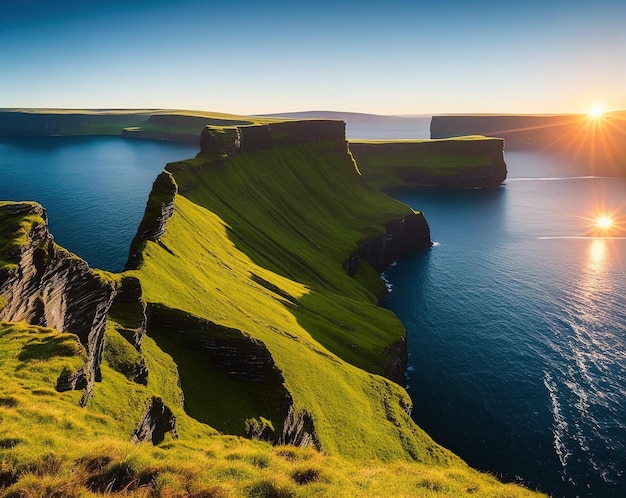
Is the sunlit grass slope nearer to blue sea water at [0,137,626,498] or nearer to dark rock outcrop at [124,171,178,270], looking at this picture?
dark rock outcrop at [124,171,178,270]

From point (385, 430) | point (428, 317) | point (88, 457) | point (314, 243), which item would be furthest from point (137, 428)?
point (314, 243)

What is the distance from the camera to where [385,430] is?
66.4 metres

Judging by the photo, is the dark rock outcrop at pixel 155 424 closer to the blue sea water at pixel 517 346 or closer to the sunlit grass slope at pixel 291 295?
the sunlit grass slope at pixel 291 295

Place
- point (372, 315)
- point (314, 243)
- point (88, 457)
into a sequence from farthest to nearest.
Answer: point (314, 243) < point (372, 315) < point (88, 457)

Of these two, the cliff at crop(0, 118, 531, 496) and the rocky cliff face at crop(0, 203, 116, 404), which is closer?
the cliff at crop(0, 118, 531, 496)

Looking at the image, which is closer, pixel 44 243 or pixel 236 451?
pixel 236 451

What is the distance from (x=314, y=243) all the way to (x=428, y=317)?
48.6 meters

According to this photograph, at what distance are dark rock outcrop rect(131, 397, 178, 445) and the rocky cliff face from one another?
477 centimetres

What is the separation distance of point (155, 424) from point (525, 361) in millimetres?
88324

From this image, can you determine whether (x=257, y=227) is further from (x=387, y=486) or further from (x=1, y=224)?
(x=387, y=486)

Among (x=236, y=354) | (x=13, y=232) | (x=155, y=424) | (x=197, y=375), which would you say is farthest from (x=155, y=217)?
(x=155, y=424)

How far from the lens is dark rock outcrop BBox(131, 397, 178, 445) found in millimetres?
33228

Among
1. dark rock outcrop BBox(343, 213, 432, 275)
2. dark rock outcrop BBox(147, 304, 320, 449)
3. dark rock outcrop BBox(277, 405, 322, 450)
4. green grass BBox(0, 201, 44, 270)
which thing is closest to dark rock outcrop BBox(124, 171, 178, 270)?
dark rock outcrop BBox(147, 304, 320, 449)

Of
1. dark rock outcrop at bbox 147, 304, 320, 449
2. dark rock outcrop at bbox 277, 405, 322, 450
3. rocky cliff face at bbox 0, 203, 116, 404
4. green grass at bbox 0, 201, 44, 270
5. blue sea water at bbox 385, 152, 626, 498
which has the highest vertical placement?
green grass at bbox 0, 201, 44, 270
